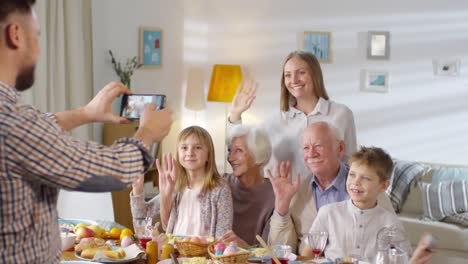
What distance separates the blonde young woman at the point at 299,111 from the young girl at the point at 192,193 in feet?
0.93

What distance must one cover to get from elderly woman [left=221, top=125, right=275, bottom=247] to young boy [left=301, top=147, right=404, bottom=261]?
0.48 m

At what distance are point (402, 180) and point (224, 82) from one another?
5.92 feet

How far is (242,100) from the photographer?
358cm

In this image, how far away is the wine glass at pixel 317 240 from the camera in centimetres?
262

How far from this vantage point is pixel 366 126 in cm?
595

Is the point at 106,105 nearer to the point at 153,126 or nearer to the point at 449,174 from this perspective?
the point at 153,126

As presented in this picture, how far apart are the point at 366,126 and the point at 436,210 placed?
3.81 ft

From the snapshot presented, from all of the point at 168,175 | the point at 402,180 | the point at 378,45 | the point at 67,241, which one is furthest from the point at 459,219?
the point at 67,241

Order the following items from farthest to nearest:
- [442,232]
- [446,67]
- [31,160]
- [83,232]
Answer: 1. [446,67]
2. [442,232]
3. [83,232]
4. [31,160]

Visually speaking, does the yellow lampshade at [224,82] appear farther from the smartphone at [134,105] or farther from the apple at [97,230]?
the apple at [97,230]

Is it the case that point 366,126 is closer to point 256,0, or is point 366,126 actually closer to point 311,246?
point 256,0

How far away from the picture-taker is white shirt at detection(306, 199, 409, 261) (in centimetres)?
289

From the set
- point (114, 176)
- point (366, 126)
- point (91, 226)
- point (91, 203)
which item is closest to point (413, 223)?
point (366, 126)

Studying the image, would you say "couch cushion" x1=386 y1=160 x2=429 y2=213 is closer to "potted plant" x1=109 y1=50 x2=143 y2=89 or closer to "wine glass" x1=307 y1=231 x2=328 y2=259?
"potted plant" x1=109 y1=50 x2=143 y2=89
